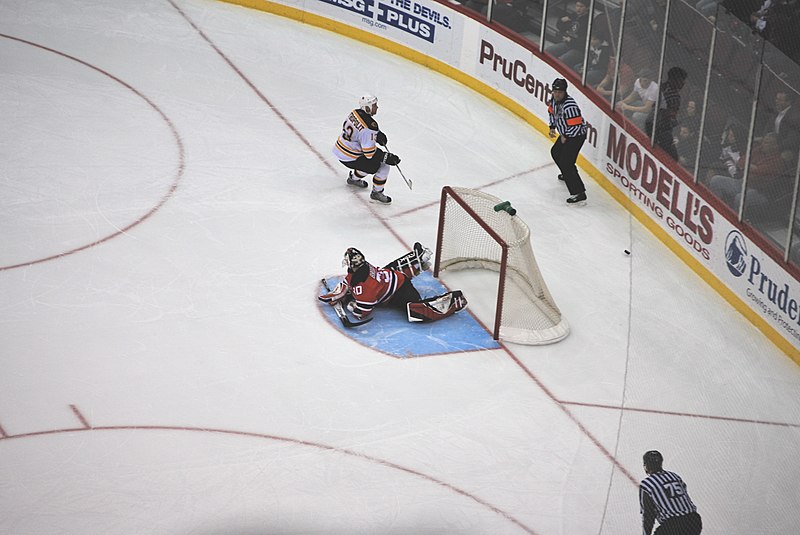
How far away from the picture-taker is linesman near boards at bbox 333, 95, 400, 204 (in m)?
9.45

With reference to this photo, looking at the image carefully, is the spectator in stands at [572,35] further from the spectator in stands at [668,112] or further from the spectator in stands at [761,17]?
the spectator in stands at [761,17]

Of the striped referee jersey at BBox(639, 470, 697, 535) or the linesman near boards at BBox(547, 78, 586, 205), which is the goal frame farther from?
the striped referee jersey at BBox(639, 470, 697, 535)

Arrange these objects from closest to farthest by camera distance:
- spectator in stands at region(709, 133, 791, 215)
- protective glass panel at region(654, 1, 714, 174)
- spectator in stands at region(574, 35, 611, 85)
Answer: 1. spectator in stands at region(709, 133, 791, 215)
2. protective glass panel at region(654, 1, 714, 174)
3. spectator in stands at region(574, 35, 611, 85)

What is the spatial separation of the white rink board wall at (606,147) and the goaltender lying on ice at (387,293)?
2.01 metres

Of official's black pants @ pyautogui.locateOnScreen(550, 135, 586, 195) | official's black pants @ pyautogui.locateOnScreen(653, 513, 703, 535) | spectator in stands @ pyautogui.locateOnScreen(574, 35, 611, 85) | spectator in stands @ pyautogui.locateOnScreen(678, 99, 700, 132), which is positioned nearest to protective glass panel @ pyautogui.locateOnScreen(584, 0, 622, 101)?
spectator in stands @ pyautogui.locateOnScreen(574, 35, 611, 85)

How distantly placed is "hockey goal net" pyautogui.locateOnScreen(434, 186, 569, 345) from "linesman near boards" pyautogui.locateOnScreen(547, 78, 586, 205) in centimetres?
133

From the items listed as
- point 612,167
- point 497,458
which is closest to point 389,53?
point 612,167

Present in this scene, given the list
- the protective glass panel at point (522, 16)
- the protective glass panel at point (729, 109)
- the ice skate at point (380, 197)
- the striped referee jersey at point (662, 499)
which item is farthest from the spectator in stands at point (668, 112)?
the striped referee jersey at point (662, 499)

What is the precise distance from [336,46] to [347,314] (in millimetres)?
4622

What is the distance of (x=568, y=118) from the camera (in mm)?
9703

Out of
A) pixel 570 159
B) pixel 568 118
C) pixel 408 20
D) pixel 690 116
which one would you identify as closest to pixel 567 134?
pixel 568 118

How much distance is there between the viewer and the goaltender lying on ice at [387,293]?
8.17m

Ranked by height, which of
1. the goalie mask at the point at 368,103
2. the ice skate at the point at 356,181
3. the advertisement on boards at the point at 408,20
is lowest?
the ice skate at the point at 356,181

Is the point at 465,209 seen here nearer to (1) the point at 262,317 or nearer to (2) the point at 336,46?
(1) the point at 262,317
